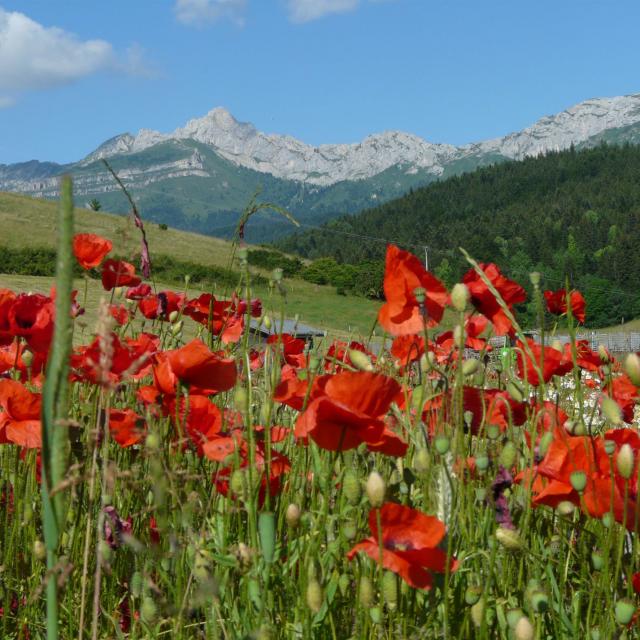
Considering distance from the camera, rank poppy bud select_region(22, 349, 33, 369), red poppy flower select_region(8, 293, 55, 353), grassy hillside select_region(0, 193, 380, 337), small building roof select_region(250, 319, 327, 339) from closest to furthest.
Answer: red poppy flower select_region(8, 293, 55, 353)
poppy bud select_region(22, 349, 33, 369)
small building roof select_region(250, 319, 327, 339)
grassy hillside select_region(0, 193, 380, 337)

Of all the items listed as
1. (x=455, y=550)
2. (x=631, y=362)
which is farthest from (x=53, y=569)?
(x=455, y=550)

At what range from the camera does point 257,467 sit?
1431mm

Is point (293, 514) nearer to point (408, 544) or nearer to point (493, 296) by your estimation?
point (408, 544)

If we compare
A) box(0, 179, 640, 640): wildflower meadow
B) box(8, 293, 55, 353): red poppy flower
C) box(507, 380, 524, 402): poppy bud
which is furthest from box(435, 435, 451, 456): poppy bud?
box(8, 293, 55, 353): red poppy flower

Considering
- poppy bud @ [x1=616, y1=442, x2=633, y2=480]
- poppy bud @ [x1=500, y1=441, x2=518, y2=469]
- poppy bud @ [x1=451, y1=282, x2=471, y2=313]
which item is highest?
poppy bud @ [x1=451, y1=282, x2=471, y2=313]

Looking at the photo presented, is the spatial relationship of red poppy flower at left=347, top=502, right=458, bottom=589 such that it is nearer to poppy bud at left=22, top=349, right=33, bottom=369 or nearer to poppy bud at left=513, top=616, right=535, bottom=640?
poppy bud at left=513, top=616, right=535, bottom=640

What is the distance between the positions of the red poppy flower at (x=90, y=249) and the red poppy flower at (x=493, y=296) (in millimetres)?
1150

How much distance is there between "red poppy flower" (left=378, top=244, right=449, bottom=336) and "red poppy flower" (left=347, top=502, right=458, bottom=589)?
1.19 feet

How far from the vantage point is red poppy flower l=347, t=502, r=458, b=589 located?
95cm

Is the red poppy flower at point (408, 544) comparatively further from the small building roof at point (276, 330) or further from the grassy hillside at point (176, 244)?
the grassy hillside at point (176, 244)

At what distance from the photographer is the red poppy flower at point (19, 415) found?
1.38 meters

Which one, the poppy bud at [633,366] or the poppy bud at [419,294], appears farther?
the poppy bud at [419,294]

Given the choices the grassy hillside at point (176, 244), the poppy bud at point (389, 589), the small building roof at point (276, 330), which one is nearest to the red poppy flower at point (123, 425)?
the small building roof at point (276, 330)

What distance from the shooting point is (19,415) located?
1412 millimetres
